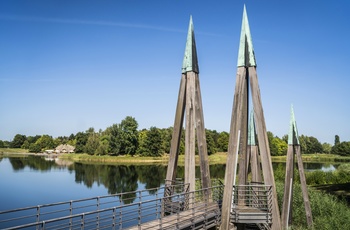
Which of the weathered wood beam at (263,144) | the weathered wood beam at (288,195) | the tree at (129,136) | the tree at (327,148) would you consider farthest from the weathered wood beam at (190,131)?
the tree at (327,148)

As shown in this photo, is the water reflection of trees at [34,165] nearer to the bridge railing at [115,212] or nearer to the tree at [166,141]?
the tree at [166,141]

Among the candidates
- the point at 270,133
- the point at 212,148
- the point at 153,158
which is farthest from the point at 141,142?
the point at 270,133

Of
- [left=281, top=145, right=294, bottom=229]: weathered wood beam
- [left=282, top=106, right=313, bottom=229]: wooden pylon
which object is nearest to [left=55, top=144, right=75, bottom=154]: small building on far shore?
[left=282, top=106, right=313, bottom=229]: wooden pylon

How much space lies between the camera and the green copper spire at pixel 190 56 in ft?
45.0

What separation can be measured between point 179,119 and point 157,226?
16.7 ft

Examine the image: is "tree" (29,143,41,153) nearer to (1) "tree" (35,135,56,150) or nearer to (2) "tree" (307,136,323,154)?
(1) "tree" (35,135,56,150)

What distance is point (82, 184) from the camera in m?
41.5

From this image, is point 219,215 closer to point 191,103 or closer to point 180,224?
point 180,224

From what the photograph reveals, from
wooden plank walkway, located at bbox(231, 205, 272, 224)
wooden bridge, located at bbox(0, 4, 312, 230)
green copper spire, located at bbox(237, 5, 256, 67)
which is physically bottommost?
A: wooden plank walkway, located at bbox(231, 205, 272, 224)

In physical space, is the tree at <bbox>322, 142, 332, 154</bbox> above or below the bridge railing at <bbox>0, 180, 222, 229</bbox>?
above

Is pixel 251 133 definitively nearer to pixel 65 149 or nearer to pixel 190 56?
pixel 190 56

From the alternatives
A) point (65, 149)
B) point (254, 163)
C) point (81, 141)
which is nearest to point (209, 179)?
point (254, 163)

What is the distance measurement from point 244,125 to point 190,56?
3780 mm

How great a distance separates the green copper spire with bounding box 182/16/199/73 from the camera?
45.0 ft
